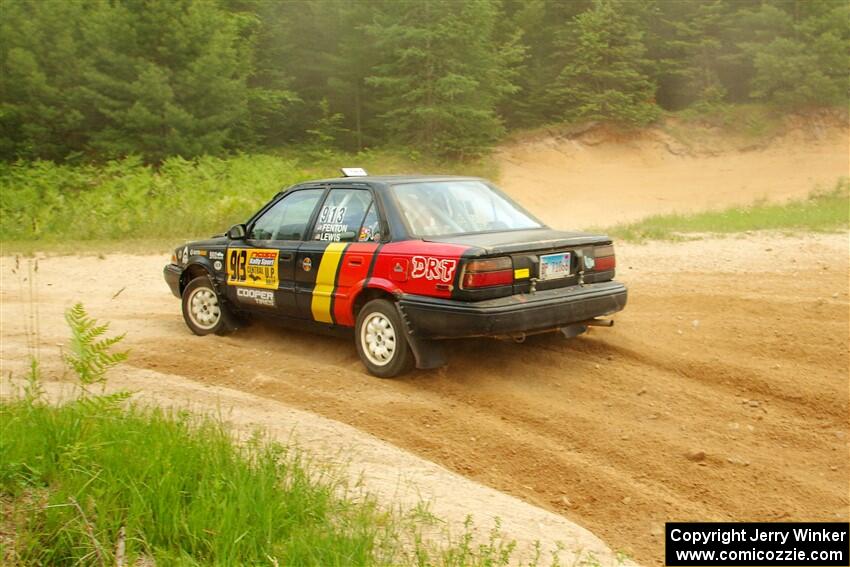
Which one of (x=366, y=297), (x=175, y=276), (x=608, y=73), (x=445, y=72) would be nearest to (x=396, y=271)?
(x=366, y=297)

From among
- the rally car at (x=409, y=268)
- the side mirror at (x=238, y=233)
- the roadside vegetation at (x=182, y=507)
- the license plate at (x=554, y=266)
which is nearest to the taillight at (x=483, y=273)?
the rally car at (x=409, y=268)

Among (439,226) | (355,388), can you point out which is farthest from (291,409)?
(439,226)

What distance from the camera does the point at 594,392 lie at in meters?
6.32

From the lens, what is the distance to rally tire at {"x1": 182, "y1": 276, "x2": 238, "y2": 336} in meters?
8.34

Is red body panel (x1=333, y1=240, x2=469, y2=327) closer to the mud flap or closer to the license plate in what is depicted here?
the mud flap

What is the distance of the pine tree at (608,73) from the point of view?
29016 mm

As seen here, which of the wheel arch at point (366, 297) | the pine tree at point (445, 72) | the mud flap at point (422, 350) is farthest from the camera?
the pine tree at point (445, 72)

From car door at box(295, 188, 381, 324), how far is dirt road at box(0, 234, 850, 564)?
54 centimetres

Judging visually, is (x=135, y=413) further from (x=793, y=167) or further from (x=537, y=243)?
(x=793, y=167)

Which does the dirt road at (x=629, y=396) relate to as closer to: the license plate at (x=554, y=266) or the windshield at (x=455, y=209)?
the license plate at (x=554, y=266)

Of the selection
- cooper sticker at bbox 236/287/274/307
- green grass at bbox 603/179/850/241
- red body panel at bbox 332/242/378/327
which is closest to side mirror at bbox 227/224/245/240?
cooper sticker at bbox 236/287/274/307

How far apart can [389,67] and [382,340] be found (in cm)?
2280

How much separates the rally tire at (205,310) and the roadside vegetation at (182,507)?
3548 millimetres

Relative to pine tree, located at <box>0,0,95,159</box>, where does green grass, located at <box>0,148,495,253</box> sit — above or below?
below
